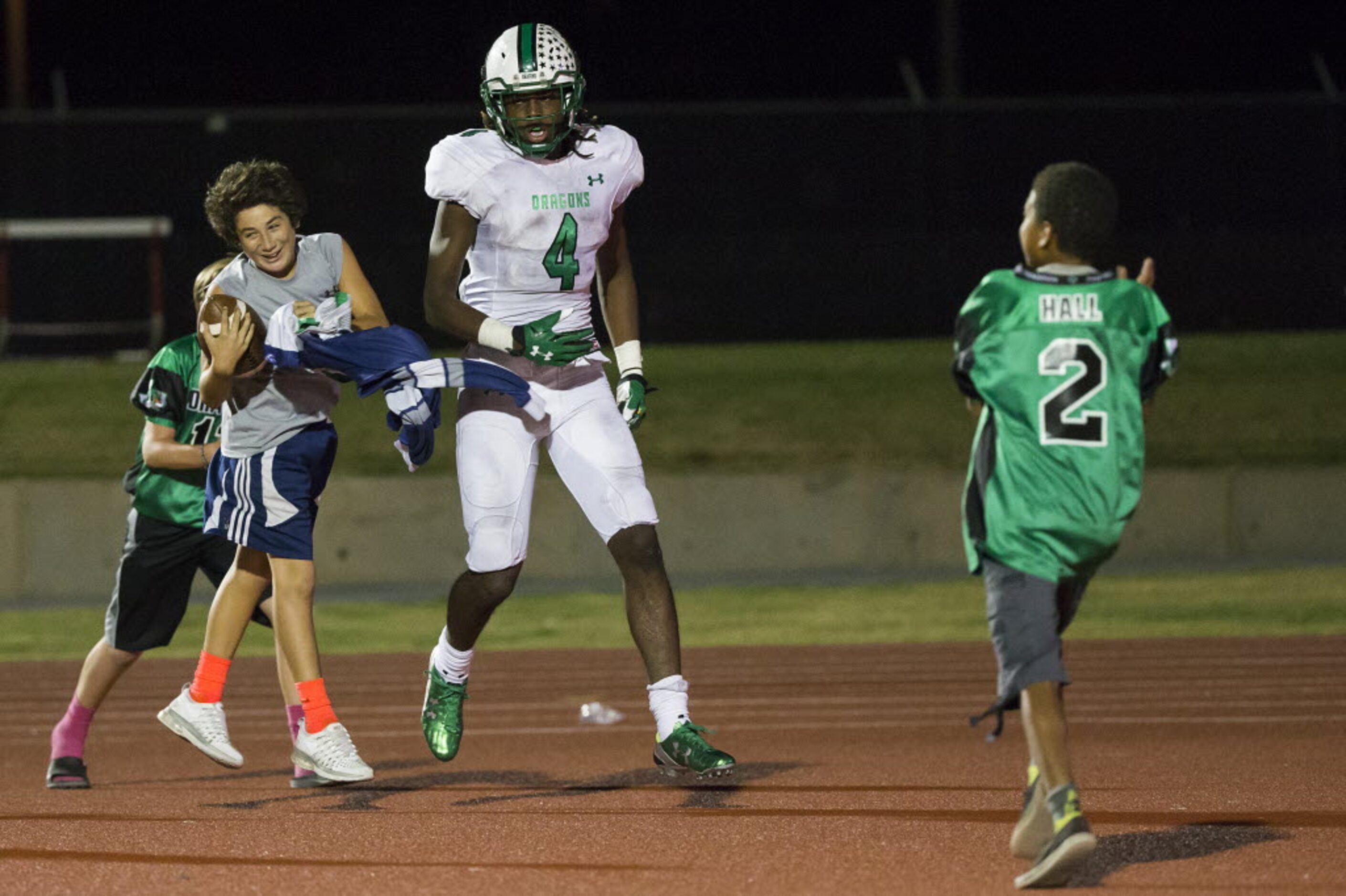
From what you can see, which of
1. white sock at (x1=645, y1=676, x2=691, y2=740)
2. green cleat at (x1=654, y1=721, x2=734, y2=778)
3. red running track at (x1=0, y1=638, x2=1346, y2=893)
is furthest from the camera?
white sock at (x1=645, y1=676, x2=691, y2=740)

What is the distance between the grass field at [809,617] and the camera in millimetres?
13023

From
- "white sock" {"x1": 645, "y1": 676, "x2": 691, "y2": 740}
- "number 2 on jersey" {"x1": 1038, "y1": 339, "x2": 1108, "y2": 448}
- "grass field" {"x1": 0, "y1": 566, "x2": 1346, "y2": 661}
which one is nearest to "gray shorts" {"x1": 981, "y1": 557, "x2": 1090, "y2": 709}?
"number 2 on jersey" {"x1": 1038, "y1": 339, "x2": 1108, "y2": 448}

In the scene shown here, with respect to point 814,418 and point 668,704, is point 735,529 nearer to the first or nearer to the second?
point 814,418

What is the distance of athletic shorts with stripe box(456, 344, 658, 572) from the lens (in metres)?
7.12

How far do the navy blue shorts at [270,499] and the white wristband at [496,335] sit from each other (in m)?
0.56

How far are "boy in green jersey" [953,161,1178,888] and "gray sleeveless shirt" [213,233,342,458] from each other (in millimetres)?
2461

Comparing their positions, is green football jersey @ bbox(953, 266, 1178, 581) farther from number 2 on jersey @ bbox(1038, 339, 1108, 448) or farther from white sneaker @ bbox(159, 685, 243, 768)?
white sneaker @ bbox(159, 685, 243, 768)

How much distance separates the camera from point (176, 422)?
25.4 feet

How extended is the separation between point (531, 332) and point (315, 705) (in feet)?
4.30

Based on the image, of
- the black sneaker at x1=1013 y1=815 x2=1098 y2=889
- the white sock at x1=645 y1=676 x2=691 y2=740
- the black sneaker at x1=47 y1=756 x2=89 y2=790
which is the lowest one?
the black sneaker at x1=47 y1=756 x2=89 y2=790

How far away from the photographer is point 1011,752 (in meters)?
8.24

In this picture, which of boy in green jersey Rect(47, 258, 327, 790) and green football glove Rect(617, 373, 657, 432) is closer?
green football glove Rect(617, 373, 657, 432)

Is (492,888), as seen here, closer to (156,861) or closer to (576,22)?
(156,861)

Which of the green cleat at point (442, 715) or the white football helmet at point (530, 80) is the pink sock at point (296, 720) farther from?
the white football helmet at point (530, 80)
